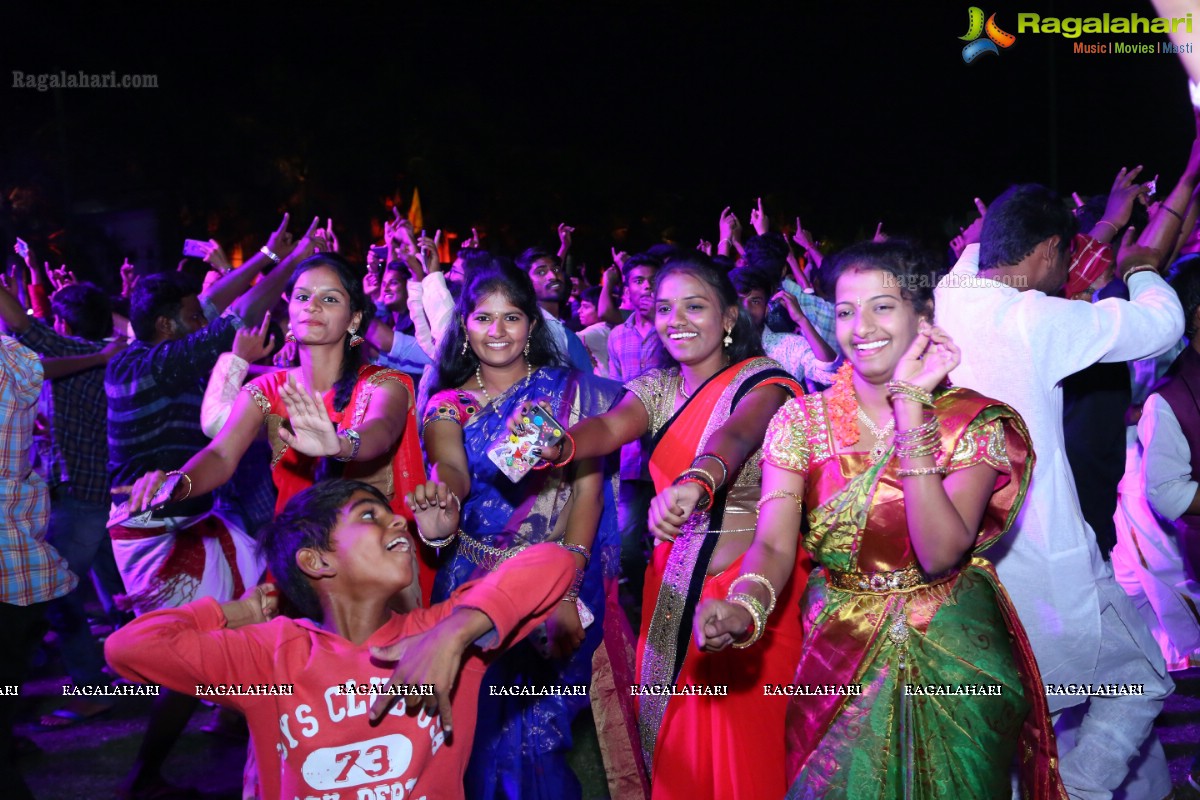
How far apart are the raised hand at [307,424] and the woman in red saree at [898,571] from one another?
3.68ft

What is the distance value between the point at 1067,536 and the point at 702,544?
3.37ft

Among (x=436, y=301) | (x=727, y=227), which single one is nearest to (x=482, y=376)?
(x=436, y=301)

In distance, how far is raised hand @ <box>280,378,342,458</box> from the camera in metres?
2.65

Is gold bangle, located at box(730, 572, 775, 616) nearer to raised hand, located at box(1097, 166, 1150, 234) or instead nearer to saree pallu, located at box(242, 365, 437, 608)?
saree pallu, located at box(242, 365, 437, 608)

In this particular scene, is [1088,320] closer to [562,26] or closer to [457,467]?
[457,467]

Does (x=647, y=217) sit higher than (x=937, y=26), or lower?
lower

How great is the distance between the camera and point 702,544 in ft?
10.3

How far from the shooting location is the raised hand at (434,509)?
2.65 m

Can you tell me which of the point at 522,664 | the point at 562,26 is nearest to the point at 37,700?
the point at 522,664

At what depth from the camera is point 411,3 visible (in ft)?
52.8

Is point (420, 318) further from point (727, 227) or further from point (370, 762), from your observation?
point (370, 762)

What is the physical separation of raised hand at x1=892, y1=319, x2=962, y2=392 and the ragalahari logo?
24.4 ft

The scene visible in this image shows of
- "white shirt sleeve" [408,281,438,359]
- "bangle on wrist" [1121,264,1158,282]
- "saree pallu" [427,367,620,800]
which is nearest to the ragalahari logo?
"white shirt sleeve" [408,281,438,359]

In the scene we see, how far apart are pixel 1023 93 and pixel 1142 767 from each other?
960cm
